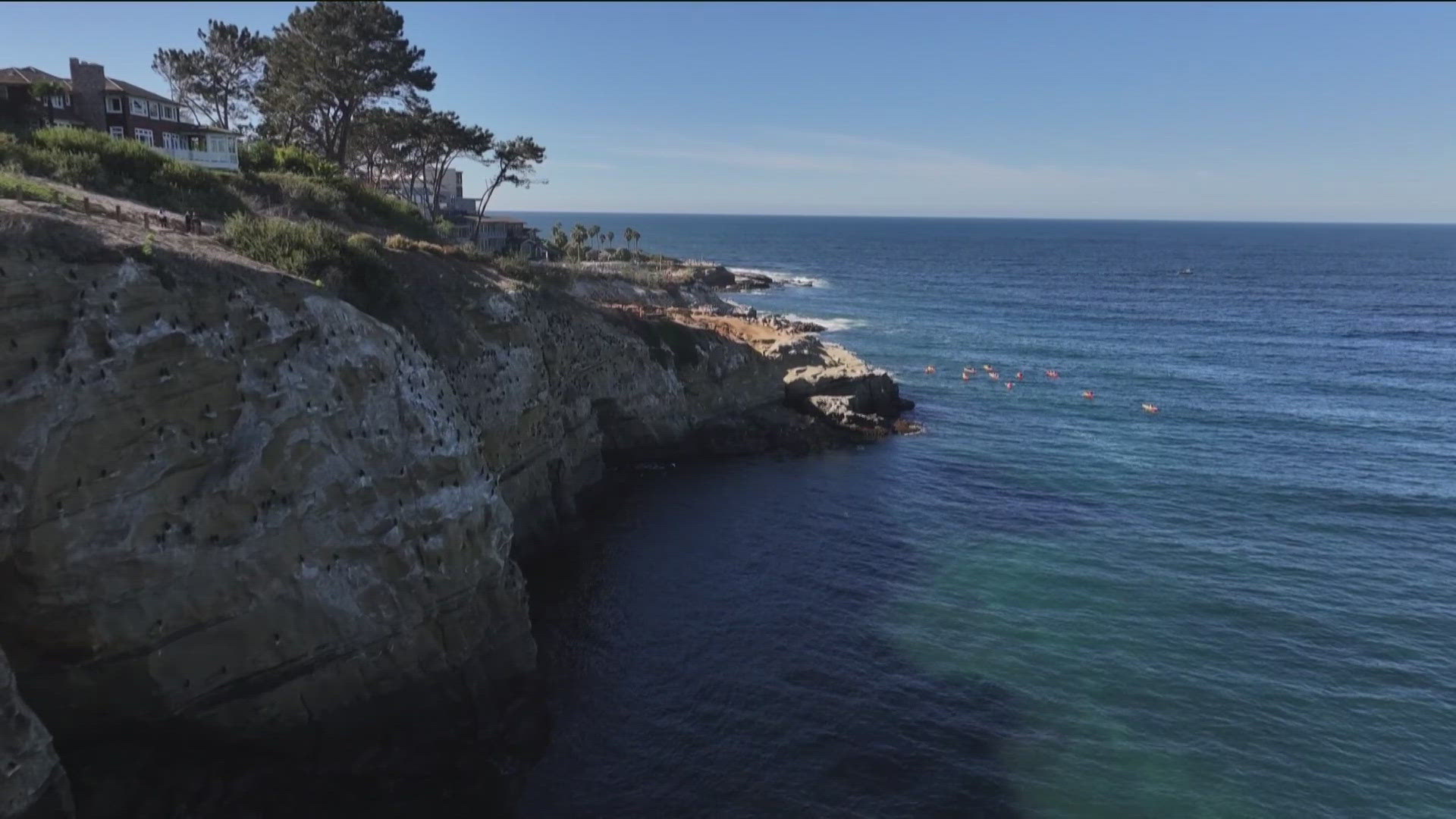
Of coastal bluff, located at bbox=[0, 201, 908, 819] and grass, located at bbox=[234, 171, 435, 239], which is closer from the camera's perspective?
coastal bluff, located at bbox=[0, 201, 908, 819]

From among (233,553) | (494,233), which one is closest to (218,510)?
(233,553)

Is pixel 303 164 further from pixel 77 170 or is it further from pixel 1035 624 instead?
pixel 1035 624

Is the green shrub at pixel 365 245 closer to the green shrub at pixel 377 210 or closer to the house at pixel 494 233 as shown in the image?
the green shrub at pixel 377 210

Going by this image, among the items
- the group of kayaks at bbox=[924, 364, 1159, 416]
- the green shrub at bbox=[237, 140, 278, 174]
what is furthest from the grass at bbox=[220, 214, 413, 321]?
the group of kayaks at bbox=[924, 364, 1159, 416]

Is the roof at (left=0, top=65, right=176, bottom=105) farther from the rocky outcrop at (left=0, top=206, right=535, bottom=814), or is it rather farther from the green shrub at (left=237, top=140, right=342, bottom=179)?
the rocky outcrop at (left=0, top=206, right=535, bottom=814)

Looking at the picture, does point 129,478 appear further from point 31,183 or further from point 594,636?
point 594,636

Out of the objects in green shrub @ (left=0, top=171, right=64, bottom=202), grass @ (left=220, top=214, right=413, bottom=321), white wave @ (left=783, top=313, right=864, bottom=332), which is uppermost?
green shrub @ (left=0, top=171, right=64, bottom=202)

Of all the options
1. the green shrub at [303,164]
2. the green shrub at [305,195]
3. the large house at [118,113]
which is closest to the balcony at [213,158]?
the large house at [118,113]
